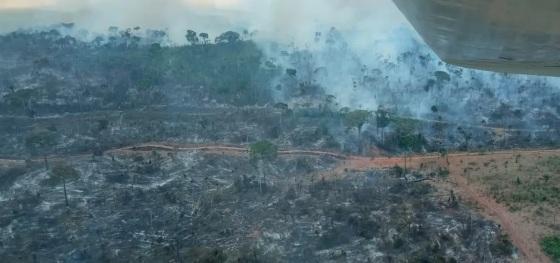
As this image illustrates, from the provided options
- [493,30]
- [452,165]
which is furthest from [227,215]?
[493,30]

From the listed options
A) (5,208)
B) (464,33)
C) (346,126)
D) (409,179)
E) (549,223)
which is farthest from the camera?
(346,126)

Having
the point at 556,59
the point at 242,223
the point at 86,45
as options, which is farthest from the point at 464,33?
the point at 86,45

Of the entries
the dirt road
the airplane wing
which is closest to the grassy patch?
the dirt road

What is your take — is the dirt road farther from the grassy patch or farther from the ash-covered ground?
the ash-covered ground

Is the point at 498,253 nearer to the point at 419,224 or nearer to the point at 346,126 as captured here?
the point at 419,224

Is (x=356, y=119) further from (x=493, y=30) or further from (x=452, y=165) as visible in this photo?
(x=493, y=30)
